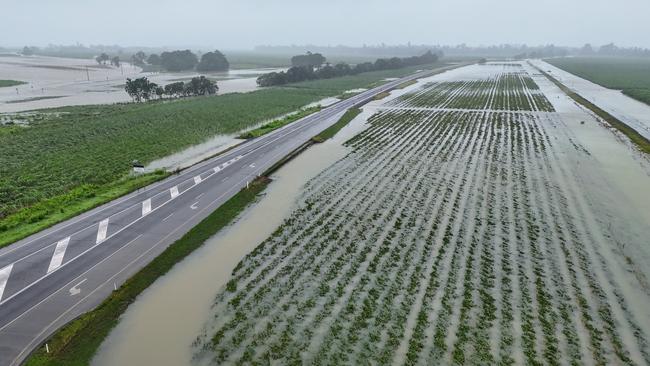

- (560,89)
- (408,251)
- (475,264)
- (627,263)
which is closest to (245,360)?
(408,251)

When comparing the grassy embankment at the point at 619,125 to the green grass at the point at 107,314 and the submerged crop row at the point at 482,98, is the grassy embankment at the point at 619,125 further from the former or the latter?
the green grass at the point at 107,314

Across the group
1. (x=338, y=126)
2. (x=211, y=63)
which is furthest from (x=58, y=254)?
(x=211, y=63)

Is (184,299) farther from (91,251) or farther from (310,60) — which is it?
(310,60)

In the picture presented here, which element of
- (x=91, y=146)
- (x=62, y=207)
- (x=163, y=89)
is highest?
(x=163, y=89)

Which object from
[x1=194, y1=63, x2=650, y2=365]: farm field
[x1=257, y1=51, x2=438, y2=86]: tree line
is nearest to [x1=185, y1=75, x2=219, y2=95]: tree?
[x1=257, y1=51, x2=438, y2=86]: tree line

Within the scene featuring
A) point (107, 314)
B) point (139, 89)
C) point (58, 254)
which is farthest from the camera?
point (139, 89)

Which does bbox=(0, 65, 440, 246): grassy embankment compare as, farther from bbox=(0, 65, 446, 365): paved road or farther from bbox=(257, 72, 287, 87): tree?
bbox=(257, 72, 287, 87): tree
